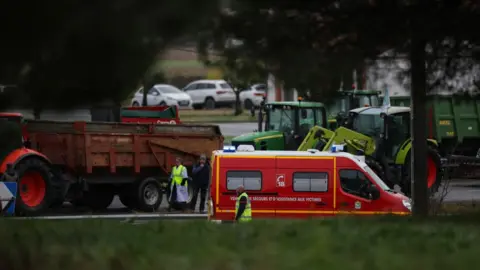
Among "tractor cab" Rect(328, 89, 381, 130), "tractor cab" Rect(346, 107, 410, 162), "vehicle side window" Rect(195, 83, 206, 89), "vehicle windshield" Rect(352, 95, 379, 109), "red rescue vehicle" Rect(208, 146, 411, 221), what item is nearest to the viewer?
"red rescue vehicle" Rect(208, 146, 411, 221)

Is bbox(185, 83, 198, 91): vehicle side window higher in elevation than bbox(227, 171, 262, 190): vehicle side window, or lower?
higher

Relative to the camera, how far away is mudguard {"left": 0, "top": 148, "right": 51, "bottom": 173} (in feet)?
68.6

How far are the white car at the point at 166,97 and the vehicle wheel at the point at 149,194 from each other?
28044 millimetres

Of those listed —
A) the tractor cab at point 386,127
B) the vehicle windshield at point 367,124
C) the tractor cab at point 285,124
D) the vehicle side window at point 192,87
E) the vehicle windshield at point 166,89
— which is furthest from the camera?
the vehicle side window at point 192,87

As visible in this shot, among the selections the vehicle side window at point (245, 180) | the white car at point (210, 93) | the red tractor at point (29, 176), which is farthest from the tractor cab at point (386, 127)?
the white car at point (210, 93)

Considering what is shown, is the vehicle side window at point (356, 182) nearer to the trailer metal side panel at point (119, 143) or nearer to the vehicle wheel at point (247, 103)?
the trailer metal side panel at point (119, 143)


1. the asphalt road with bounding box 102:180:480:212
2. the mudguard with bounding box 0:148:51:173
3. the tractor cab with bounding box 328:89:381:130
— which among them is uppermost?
the tractor cab with bounding box 328:89:381:130

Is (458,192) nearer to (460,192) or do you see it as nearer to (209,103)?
(460,192)

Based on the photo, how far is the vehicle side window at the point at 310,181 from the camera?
1831cm

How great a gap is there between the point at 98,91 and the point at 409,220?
5248 millimetres

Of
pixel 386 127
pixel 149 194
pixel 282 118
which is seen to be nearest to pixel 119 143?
pixel 149 194

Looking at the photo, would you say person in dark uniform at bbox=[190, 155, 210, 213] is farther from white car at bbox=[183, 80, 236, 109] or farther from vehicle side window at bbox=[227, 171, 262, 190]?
white car at bbox=[183, 80, 236, 109]

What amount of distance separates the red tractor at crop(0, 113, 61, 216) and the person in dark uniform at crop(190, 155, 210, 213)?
3404 mm

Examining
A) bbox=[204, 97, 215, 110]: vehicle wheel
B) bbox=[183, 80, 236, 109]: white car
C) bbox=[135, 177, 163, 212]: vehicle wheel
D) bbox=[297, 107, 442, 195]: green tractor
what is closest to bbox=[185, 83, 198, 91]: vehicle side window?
bbox=[183, 80, 236, 109]: white car
